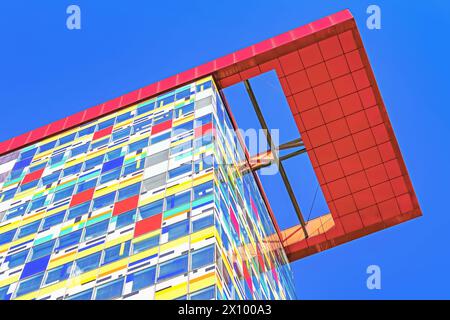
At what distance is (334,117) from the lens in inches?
1673

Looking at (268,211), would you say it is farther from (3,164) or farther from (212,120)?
(3,164)

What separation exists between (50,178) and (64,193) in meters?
2.60

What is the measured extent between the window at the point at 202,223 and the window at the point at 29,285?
632 cm

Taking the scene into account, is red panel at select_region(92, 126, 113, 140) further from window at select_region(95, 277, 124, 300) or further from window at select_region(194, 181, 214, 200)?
window at select_region(95, 277, 124, 300)

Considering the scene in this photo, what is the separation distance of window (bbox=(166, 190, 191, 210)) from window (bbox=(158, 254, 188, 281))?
4176mm

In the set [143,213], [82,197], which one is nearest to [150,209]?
[143,213]

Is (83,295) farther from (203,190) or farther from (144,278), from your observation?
(203,190)

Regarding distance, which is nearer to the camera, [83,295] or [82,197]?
[83,295]

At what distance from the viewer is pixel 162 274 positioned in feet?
93.7

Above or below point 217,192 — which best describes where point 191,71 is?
above

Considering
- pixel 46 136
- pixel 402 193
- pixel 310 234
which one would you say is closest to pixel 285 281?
pixel 310 234

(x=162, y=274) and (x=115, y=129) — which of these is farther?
(x=115, y=129)
